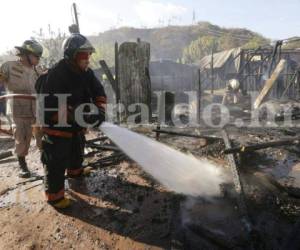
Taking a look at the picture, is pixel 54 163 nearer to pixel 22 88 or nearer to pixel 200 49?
pixel 22 88

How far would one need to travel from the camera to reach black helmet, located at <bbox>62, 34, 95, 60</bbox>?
4.45m

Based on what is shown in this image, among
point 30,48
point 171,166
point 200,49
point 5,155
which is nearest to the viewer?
point 171,166

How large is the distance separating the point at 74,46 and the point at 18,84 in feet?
6.69

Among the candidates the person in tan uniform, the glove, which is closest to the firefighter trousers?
the glove

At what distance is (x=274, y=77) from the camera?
15.4 metres

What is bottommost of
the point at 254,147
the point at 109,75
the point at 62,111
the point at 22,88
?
the point at 254,147

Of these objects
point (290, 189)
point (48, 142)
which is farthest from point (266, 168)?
point (48, 142)

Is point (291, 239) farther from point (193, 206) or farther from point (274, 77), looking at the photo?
point (274, 77)

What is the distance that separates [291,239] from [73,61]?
3549 mm

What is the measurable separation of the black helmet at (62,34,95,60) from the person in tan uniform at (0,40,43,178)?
60.2 inches

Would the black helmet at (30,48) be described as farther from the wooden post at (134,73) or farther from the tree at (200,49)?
the tree at (200,49)

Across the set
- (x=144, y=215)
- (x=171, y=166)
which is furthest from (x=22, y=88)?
(x=144, y=215)

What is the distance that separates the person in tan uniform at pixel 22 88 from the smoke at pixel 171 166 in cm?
142

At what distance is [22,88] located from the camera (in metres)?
5.94
